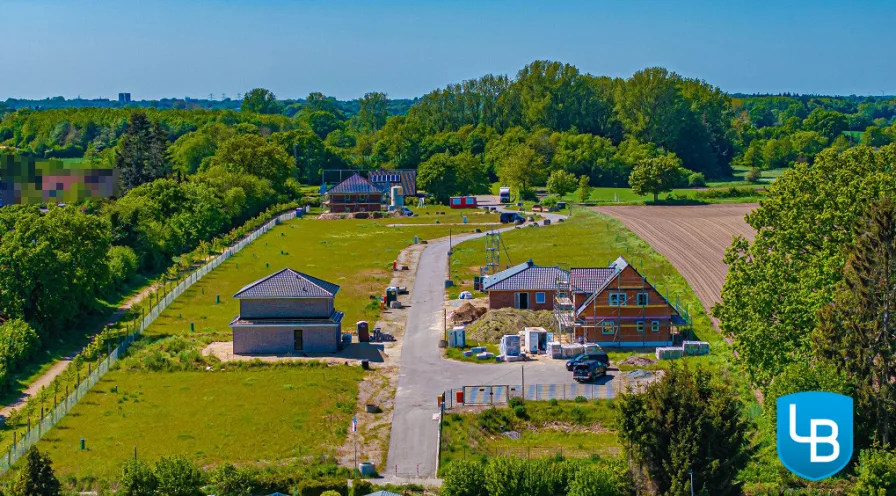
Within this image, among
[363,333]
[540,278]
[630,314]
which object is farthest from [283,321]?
[630,314]

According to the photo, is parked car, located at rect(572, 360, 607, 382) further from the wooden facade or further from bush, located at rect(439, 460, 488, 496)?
bush, located at rect(439, 460, 488, 496)

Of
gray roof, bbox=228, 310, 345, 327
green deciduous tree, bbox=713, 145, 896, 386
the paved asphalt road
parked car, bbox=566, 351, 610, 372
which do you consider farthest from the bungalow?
gray roof, bbox=228, 310, 345, 327

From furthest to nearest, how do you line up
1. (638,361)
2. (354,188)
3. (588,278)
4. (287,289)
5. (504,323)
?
Answer: (354,188) < (588,278) < (504,323) < (287,289) < (638,361)

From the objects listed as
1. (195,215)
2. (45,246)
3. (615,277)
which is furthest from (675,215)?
(45,246)

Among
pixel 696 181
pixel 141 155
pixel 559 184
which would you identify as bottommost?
pixel 696 181

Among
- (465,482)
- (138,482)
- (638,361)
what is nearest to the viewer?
(465,482)

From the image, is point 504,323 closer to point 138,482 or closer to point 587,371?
point 587,371

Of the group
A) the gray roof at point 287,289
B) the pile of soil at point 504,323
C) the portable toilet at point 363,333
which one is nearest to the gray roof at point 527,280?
the pile of soil at point 504,323
